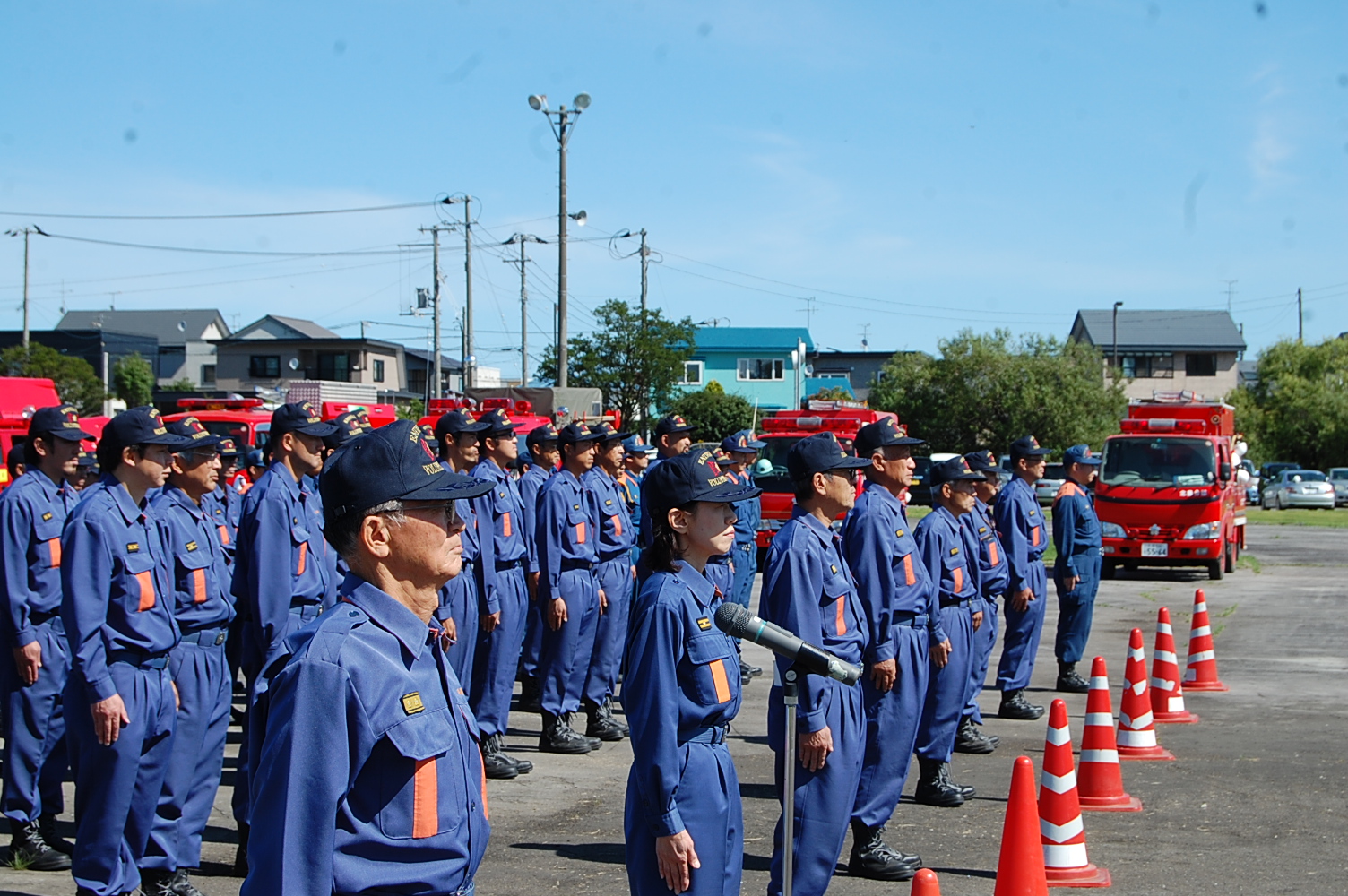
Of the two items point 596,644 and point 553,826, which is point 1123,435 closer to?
point 596,644

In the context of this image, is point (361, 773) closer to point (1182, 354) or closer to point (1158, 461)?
point (1158, 461)

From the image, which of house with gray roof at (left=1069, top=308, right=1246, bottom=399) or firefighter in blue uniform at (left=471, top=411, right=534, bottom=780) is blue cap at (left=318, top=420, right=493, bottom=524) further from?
house with gray roof at (left=1069, top=308, right=1246, bottom=399)

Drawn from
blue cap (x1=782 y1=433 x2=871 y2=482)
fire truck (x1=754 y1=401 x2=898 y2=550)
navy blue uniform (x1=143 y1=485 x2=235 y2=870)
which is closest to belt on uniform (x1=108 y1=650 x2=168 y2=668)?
navy blue uniform (x1=143 y1=485 x2=235 y2=870)

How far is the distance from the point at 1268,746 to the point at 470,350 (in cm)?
4471

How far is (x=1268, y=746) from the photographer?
977 cm

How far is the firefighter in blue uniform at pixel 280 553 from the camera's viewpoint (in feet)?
21.6

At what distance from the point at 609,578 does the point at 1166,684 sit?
470 cm

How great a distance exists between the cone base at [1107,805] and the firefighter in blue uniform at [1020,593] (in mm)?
2890

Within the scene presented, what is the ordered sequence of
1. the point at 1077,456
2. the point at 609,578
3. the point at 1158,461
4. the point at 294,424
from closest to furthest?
the point at 294,424, the point at 609,578, the point at 1077,456, the point at 1158,461

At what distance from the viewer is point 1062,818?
21.7 ft

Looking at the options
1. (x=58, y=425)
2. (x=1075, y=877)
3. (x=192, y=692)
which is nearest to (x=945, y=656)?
(x=1075, y=877)

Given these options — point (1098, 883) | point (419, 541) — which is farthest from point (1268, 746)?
point (419, 541)

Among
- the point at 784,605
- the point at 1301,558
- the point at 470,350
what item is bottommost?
the point at 1301,558

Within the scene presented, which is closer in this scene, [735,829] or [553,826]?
[735,829]
